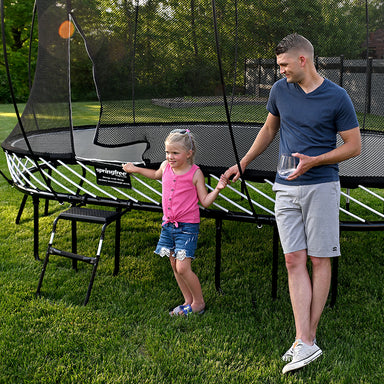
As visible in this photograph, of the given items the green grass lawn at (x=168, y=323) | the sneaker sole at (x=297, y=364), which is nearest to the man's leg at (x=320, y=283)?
the sneaker sole at (x=297, y=364)

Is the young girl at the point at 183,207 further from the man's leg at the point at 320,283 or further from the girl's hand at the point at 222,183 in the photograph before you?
the man's leg at the point at 320,283

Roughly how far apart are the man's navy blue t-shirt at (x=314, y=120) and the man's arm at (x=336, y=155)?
4 cm

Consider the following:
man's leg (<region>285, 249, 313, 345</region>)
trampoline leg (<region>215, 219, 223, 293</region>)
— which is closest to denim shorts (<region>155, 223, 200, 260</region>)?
trampoline leg (<region>215, 219, 223, 293</region>)

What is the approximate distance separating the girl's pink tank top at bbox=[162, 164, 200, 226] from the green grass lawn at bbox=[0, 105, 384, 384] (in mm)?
536

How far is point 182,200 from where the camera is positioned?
2486mm

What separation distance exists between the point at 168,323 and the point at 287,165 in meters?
1.07

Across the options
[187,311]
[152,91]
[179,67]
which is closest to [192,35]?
[179,67]

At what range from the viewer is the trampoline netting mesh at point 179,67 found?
2752 mm

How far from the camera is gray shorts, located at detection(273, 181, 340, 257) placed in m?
2.04

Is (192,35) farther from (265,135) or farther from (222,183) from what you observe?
(222,183)

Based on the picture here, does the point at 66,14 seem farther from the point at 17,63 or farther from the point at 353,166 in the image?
the point at 17,63

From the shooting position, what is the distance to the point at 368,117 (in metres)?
3.89

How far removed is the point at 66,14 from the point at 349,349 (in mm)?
2601

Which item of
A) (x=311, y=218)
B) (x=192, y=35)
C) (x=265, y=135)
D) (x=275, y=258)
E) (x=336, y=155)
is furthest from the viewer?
(x=192, y=35)
